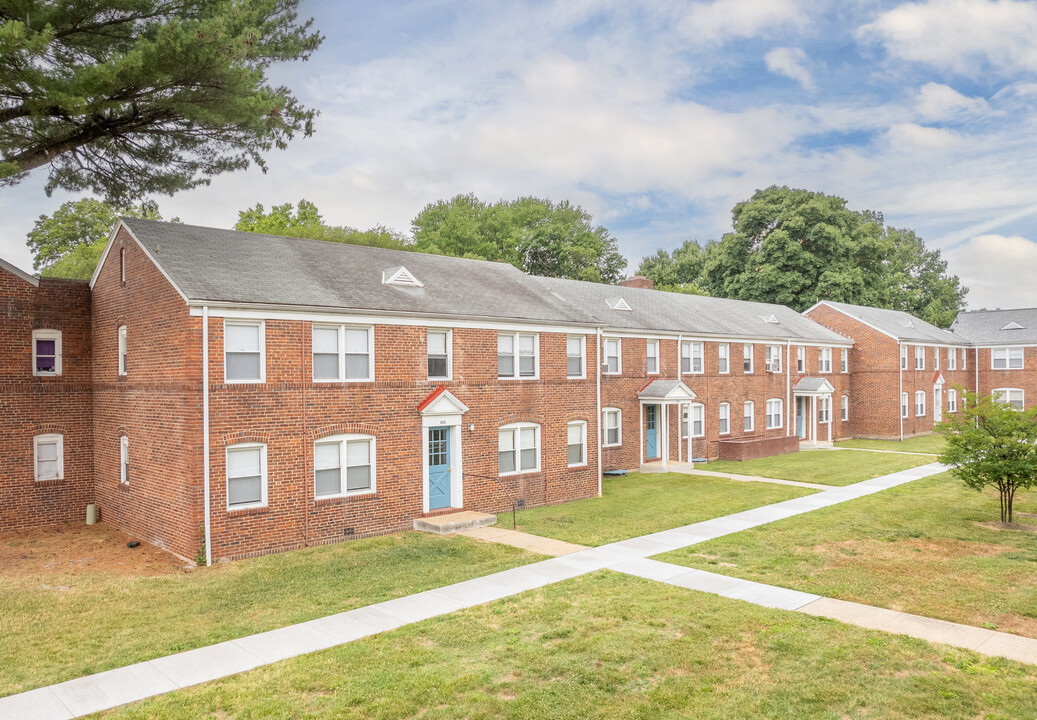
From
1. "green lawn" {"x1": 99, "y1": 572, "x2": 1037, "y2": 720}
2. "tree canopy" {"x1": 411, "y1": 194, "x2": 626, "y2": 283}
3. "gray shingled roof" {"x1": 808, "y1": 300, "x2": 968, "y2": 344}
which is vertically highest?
"tree canopy" {"x1": 411, "y1": 194, "x2": 626, "y2": 283}

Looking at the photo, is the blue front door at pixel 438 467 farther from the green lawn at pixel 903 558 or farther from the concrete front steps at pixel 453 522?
the green lawn at pixel 903 558

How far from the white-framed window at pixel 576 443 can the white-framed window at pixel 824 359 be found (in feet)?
74.0

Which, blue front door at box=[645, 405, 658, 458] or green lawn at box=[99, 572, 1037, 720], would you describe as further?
blue front door at box=[645, 405, 658, 458]

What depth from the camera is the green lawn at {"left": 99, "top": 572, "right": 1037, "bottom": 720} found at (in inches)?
305

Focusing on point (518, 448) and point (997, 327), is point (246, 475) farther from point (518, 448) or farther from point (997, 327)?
point (997, 327)

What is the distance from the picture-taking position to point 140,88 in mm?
14141

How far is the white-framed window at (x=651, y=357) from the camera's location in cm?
2845

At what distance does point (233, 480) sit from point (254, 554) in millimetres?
1657

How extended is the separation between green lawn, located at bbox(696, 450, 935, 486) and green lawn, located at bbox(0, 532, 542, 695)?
15373 mm

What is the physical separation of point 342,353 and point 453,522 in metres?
4.99

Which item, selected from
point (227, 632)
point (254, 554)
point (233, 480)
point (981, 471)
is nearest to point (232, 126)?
point (233, 480)

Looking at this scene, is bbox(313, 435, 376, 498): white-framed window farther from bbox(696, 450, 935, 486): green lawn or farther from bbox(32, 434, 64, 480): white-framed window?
bbox(696, 450, 935, 486): green lawn

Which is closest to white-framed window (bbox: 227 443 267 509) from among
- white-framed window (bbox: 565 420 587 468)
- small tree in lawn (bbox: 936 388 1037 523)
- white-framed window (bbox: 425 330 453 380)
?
white-framed window (bbox: 425 330 453 380)

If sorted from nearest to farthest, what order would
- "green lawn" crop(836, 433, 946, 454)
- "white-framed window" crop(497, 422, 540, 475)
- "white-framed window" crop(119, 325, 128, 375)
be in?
"white-framed window" crop(119, 325, 128, 375) → "white-framed window" crop(497, 422, 540, 475) → "green lawn" crop(836, 433, 946, 454)
